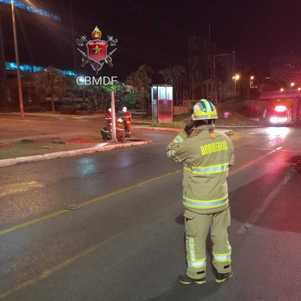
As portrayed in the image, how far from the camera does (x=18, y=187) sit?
9031mm

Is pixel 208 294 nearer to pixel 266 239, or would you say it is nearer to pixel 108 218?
pixel 266 239

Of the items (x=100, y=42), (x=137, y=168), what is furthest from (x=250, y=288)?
(x=100, y=42)

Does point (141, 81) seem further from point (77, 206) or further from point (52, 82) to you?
point (77, 206)

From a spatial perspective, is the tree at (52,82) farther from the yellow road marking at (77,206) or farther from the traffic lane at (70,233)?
the traffic lane at (70,233)

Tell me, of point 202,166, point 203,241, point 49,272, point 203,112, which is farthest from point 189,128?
point 49,272

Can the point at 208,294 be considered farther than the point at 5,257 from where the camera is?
No

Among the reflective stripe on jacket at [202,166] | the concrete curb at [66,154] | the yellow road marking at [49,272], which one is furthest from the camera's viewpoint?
the concrete curb at [66,154]

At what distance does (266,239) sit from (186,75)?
48029 millimetres

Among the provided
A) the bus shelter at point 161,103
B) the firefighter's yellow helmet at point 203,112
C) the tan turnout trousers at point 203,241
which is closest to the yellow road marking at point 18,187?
the tan turnout trousers at point 203,241

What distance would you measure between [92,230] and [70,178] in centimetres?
436

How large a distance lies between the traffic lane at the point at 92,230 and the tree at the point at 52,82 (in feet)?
112

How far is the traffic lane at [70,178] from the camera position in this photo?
743 cm

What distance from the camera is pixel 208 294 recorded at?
396cm

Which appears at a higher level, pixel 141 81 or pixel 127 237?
pixel 141 81
